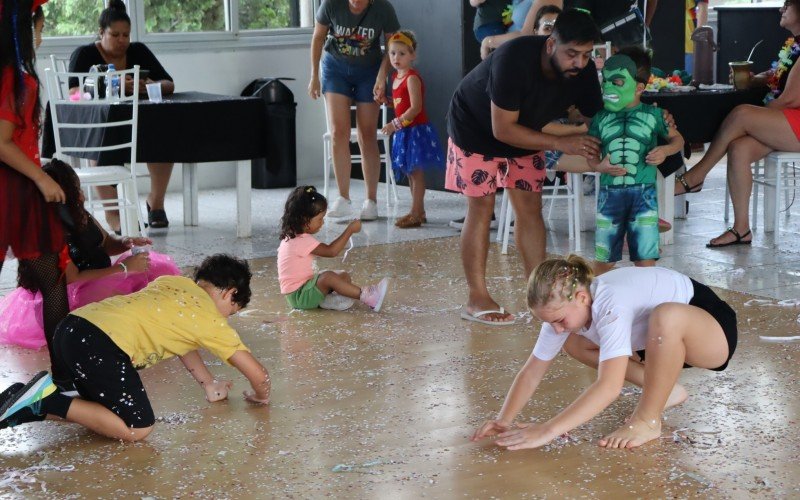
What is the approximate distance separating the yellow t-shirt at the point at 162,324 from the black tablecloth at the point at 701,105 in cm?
322

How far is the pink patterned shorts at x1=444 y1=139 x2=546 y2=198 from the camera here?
14.7ft

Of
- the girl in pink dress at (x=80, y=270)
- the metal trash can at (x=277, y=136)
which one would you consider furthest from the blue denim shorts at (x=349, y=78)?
the girl in pink dress at (x=80, y=270)

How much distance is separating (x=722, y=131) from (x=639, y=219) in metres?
1.89

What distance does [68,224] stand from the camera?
371 cm

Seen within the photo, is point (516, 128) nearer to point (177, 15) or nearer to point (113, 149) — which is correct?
point (113, 149)

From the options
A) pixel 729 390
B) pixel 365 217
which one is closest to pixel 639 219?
pixel 729 390

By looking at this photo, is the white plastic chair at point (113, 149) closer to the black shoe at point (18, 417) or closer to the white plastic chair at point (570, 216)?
the white plastic chair at point (570, 216)

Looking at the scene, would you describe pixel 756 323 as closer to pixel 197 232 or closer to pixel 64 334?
pixel 64 334

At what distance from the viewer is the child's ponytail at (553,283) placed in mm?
2830

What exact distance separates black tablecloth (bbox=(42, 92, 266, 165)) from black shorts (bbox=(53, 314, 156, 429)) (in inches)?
114

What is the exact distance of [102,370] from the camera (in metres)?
3.10

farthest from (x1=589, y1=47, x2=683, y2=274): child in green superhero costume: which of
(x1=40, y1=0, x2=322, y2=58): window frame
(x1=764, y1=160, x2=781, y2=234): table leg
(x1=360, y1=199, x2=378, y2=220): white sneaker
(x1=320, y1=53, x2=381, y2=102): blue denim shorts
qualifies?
(x1=40, y1=0, x2=322, y2=58): window frame

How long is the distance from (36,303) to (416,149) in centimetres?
304

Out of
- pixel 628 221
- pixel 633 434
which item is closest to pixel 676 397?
pixel 633 434
